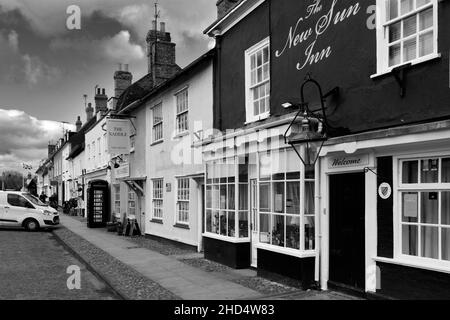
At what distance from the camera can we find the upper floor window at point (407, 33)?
633 centimetres

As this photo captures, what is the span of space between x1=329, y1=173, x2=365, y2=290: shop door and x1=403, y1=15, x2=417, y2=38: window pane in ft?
7.48

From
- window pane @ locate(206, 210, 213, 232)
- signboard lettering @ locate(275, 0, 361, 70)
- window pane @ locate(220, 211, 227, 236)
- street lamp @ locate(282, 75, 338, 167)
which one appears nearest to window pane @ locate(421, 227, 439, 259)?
street lamp @ locate(282, 75, 338, 167)

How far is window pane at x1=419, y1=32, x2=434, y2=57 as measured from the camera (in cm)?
634

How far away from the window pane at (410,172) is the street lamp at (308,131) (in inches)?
56.7

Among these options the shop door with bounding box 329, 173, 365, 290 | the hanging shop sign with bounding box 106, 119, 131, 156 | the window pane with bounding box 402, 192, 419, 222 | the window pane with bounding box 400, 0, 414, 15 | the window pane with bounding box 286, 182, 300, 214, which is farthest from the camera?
the hanging shop sign with bounding box 106, 119, 131, 156

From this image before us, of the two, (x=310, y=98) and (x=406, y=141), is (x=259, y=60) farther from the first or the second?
(x=406, y=141)

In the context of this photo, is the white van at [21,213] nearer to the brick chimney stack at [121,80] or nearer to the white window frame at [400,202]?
the brick chimney stack at [121,80]

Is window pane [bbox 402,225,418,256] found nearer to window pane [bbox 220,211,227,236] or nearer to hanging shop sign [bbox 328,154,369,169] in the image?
hanging shop sign [bbox 328,154,369,169]

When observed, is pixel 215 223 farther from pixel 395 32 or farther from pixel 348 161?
pixel 395 32

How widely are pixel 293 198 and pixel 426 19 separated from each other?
3.91m

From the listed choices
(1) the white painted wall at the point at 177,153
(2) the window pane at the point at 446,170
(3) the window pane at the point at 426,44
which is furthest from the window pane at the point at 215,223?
(3) the window pane at the point at 426,44

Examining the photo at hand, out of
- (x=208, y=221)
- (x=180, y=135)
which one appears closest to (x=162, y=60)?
(x=180, y=135)

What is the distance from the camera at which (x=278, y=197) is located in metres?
A: 9.27

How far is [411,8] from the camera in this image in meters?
6.69
